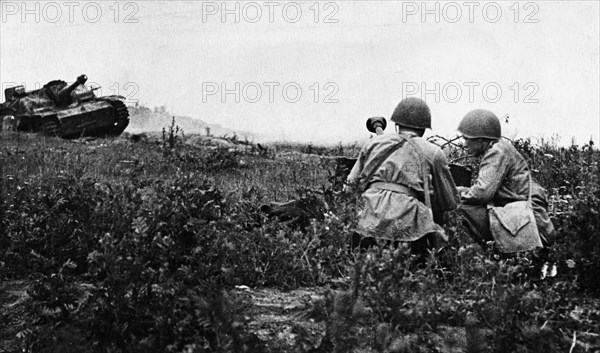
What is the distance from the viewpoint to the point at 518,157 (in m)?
5.75

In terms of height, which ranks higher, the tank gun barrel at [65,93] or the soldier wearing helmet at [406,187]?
the tank gun barrel at [65,93]

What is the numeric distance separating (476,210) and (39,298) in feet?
11.3

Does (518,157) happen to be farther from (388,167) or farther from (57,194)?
(57,194)

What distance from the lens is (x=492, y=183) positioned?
5652 millimetres

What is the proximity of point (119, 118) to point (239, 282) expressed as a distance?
2116cm

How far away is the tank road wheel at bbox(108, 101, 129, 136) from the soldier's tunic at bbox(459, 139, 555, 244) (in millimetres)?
20734

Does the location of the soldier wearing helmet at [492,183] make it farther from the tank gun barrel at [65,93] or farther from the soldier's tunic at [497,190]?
the tank gun barrel at [65,93]

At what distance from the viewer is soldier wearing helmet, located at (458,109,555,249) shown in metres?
5.66

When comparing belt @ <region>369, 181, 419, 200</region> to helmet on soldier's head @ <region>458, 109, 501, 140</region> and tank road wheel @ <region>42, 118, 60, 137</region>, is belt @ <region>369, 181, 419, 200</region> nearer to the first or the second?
helmet on soldier's head @ <region>458, 109, 501, 140</region>

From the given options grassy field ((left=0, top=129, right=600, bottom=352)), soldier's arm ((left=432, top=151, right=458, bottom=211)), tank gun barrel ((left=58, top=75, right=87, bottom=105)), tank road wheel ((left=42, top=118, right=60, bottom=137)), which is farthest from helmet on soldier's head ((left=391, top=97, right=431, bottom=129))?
tank gun barrel ((left=58, top=75, right=87, bottom=105))

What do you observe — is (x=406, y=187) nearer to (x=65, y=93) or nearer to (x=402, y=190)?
(x=402, y=190)

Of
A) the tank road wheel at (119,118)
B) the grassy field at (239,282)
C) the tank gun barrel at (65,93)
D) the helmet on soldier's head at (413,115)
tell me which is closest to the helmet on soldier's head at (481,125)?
the helmet on soldier's head at (413,115)

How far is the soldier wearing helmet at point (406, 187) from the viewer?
17.9 feet

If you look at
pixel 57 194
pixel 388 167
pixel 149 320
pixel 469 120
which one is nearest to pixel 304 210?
pixel 388 167
